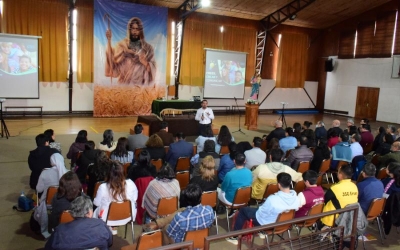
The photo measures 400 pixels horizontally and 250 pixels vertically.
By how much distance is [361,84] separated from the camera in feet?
56.3

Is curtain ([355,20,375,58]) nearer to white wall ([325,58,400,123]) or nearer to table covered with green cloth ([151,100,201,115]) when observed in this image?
white wall ([325,58,400,123])

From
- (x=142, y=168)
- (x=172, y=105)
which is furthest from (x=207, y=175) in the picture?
(x=172, y=105)

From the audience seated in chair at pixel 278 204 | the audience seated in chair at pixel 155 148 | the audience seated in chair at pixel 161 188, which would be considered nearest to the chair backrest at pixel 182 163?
the audience seated in chair at pixel 155 148

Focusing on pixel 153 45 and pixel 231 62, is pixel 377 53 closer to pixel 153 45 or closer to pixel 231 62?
pixel 231 62

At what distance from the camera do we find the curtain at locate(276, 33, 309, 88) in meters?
17.4

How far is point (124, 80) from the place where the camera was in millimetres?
13352

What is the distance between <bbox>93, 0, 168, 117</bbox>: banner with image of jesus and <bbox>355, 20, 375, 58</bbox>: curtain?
9851 millimetres

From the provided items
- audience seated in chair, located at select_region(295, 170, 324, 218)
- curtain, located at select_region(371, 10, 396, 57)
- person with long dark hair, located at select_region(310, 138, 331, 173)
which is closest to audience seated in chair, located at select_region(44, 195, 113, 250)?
audience seated in chair, located at select_region(295, 170, 324, 218)

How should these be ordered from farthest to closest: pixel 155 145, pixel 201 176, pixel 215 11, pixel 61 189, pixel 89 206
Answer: pixel 215 11 → pixel 155 145 → pixel 201 176 → pixel 61 189 → pixel 89 206

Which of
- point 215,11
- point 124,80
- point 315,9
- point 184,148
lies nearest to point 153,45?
point 124,80

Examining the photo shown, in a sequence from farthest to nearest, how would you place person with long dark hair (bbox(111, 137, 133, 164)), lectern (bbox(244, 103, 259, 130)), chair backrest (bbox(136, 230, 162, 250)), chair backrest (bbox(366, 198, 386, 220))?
lectern (bbox(244, 103, 259, 130)) < person with long dark hair (bbox(111, 137, 133, 164)) < chair backrest (bbox(366, 198, 386, 220)) < chair backrest (bbox(136, 230, 162, 250))

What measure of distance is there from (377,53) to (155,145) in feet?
47.9

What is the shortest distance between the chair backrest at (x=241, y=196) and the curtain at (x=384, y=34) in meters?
14.6

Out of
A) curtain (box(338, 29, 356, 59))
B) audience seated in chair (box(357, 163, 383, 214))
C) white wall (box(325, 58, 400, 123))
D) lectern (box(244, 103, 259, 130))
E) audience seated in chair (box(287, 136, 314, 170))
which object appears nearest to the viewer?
audience seated in chair (box(357, 163, 383, 214))
